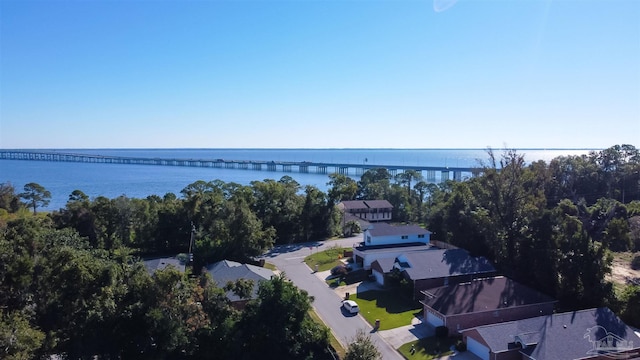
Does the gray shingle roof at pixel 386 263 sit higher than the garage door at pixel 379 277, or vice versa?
the gray shingle roof at pixel 386 263

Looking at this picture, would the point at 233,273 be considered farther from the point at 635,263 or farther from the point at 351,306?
the point at 635,263

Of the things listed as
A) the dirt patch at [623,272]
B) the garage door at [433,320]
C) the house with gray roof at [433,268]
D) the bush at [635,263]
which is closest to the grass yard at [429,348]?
the garage door at [433,320]

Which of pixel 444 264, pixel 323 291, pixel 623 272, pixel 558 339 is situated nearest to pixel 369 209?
pixel 444 264

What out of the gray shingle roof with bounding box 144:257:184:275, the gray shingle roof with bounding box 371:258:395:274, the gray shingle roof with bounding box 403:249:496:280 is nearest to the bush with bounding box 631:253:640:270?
the gray shingle roof with bounding box 403:249:496:280

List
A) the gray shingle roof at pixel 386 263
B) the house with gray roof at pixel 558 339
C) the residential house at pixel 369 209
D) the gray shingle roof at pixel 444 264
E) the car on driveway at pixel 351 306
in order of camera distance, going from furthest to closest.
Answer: the residential house at pixel 369 209, the gray shingle roof at pixel 386 263, the gray shingle roof at pixel 444 264, the car on driveway at pixel 351 306, the house with gray roof at pixel 558 339

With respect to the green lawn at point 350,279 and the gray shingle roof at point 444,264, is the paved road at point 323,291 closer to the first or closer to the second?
the green lawn at point 350,279

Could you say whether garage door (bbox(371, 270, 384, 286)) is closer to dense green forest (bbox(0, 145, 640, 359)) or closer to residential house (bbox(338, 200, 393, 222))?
dense green forest (bbox(0, 145, 640, 359))
